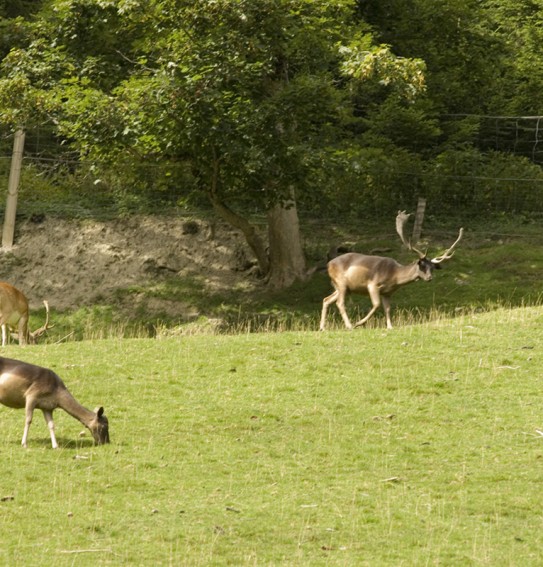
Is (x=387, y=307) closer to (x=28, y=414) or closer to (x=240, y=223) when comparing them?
(x=240, y=223)

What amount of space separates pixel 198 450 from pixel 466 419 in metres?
3.41

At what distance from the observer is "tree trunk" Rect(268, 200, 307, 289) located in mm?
29328

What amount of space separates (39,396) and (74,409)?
16.1 inches

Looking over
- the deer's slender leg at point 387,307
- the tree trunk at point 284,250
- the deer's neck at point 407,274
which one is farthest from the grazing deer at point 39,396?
the tree trunk at point 284,250

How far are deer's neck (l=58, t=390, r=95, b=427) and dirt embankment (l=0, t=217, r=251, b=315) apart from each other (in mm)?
15054

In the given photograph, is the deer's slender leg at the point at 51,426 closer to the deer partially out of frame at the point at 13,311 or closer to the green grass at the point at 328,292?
the deer partially out of frame at the point at 13,311

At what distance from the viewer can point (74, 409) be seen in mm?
14234

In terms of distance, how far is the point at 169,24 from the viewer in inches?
1022

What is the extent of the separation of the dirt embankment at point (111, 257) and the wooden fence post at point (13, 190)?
0.31 metres

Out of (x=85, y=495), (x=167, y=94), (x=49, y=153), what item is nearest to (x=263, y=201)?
(x=167, y=94)

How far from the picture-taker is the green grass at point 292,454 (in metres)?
11.3

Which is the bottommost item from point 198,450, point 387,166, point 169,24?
point 198,450

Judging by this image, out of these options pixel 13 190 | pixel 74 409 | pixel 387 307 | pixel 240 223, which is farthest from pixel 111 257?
pixel 74 409

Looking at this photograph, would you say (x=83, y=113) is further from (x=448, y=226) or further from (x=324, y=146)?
(x=448, y=226)
